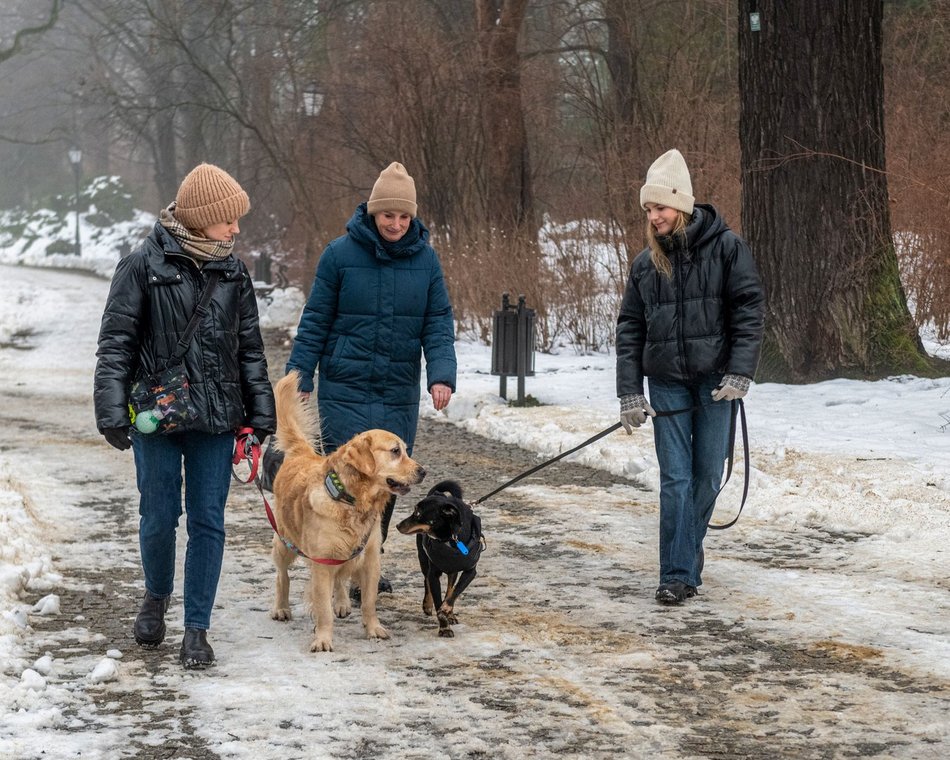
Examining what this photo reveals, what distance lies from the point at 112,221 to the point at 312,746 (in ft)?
203

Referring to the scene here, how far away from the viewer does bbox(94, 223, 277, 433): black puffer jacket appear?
5156mm

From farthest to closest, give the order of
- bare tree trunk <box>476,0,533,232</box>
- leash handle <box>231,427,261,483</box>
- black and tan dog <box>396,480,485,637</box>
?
bare tree trunk <box>476,0,533,232</box>, black and tan dog <box>396,480,485,637</box>, leash handle <box>231,427,261,483</box>

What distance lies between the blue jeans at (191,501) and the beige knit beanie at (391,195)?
1.47 m

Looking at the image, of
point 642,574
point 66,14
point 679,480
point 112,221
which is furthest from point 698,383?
point 112,221

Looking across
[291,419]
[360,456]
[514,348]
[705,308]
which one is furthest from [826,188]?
[360,456]

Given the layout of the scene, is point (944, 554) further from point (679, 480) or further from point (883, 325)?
point (883, 325)

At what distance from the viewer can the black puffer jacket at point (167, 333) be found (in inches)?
203

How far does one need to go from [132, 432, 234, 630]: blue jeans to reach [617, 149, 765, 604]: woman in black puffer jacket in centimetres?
213

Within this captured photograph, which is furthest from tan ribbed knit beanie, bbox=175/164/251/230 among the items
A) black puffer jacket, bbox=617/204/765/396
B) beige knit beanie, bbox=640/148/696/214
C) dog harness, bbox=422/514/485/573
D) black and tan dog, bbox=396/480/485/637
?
black puffer jacket, bbox=617/204/765/396

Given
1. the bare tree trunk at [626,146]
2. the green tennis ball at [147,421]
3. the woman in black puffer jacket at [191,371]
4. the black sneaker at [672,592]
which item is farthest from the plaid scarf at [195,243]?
the bare tree trunk at [626,146]

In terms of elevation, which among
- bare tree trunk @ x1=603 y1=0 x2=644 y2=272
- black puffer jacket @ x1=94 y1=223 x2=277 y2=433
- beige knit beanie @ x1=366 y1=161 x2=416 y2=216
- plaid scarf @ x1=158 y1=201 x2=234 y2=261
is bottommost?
black puffer jacket @ x1=94 y1=223 x2=277 y2=433

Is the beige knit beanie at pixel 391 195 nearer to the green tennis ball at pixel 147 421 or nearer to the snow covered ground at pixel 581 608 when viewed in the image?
the green tennis ball at pixel 147 421

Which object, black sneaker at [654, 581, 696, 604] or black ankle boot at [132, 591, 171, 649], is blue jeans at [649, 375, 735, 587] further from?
black ankle boot at [132, 591, 171, 649]

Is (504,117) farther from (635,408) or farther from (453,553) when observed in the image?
(453,553)
